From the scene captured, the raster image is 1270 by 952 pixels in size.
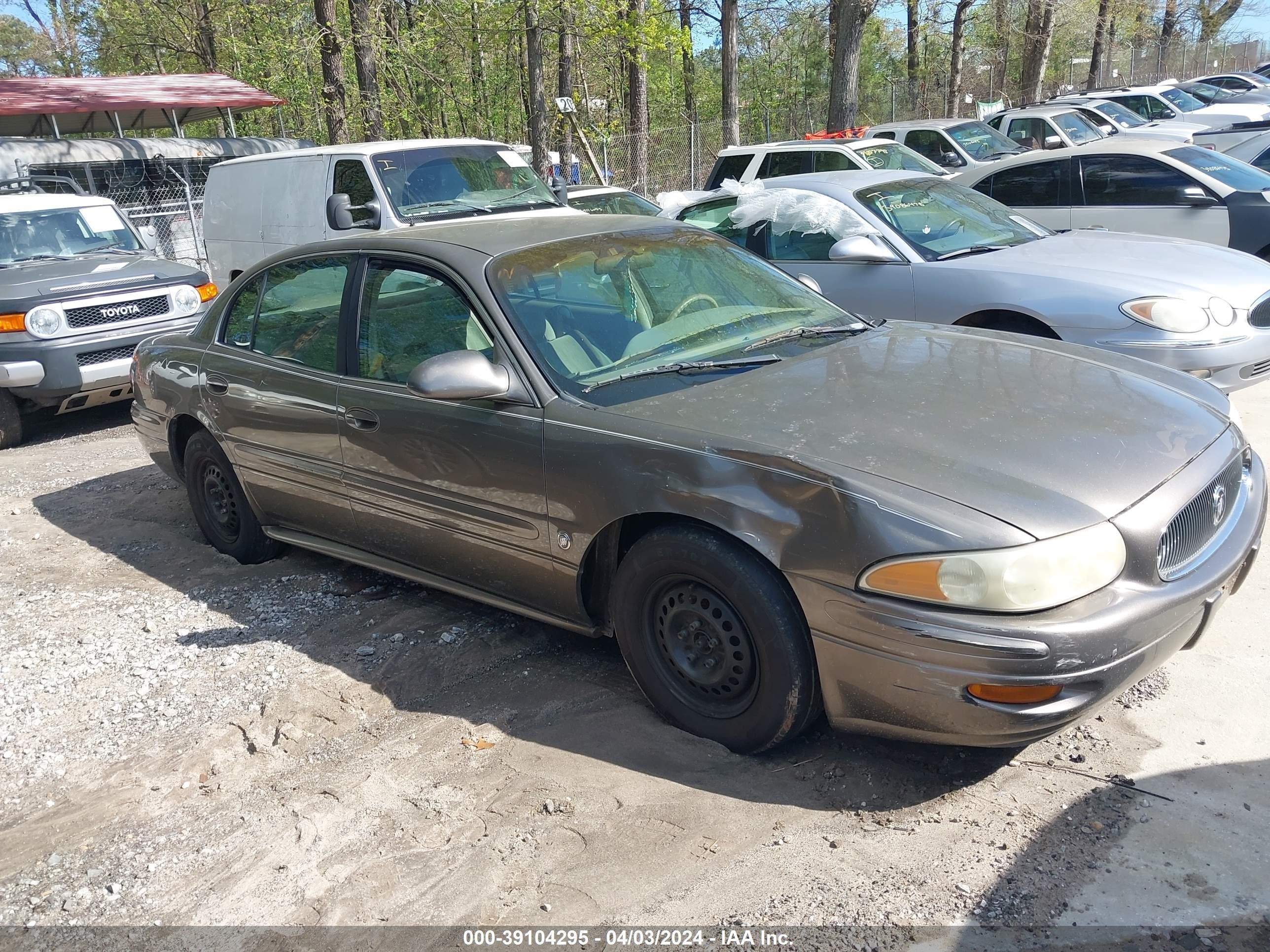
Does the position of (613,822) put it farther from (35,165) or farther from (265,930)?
(35,165)

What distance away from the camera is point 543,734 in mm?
3707

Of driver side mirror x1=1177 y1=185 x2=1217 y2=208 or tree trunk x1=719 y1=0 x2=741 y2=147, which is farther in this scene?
tree trunk x1=719 y1=0 x2=741 y2=147

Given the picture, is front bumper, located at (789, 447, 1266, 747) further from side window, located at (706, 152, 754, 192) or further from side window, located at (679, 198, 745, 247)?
side window, located at (706, 152, 754, 192)

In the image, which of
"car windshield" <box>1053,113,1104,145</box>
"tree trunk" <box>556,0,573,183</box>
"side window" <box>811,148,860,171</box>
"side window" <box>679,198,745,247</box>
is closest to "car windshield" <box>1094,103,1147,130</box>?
"car windshield" <box>1053,113,1104,145</box>

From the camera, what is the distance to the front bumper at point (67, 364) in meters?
8.42

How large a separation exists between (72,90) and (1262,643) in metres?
26.5

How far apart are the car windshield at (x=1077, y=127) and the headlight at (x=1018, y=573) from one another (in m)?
17.0

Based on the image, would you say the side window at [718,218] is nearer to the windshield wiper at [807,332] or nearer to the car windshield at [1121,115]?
the windshield wiper at [807,332]

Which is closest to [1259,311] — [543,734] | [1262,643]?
[1262,643]

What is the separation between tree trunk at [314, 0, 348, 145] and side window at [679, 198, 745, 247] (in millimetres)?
10356

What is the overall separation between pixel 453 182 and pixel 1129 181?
5983mm

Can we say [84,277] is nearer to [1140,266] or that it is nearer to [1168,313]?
[1140,266]

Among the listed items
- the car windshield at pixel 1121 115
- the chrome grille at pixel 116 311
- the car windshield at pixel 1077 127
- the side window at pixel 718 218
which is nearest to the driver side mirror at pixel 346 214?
the chrome grille at pixel 116 311

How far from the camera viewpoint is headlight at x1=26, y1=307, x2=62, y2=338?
842cm
